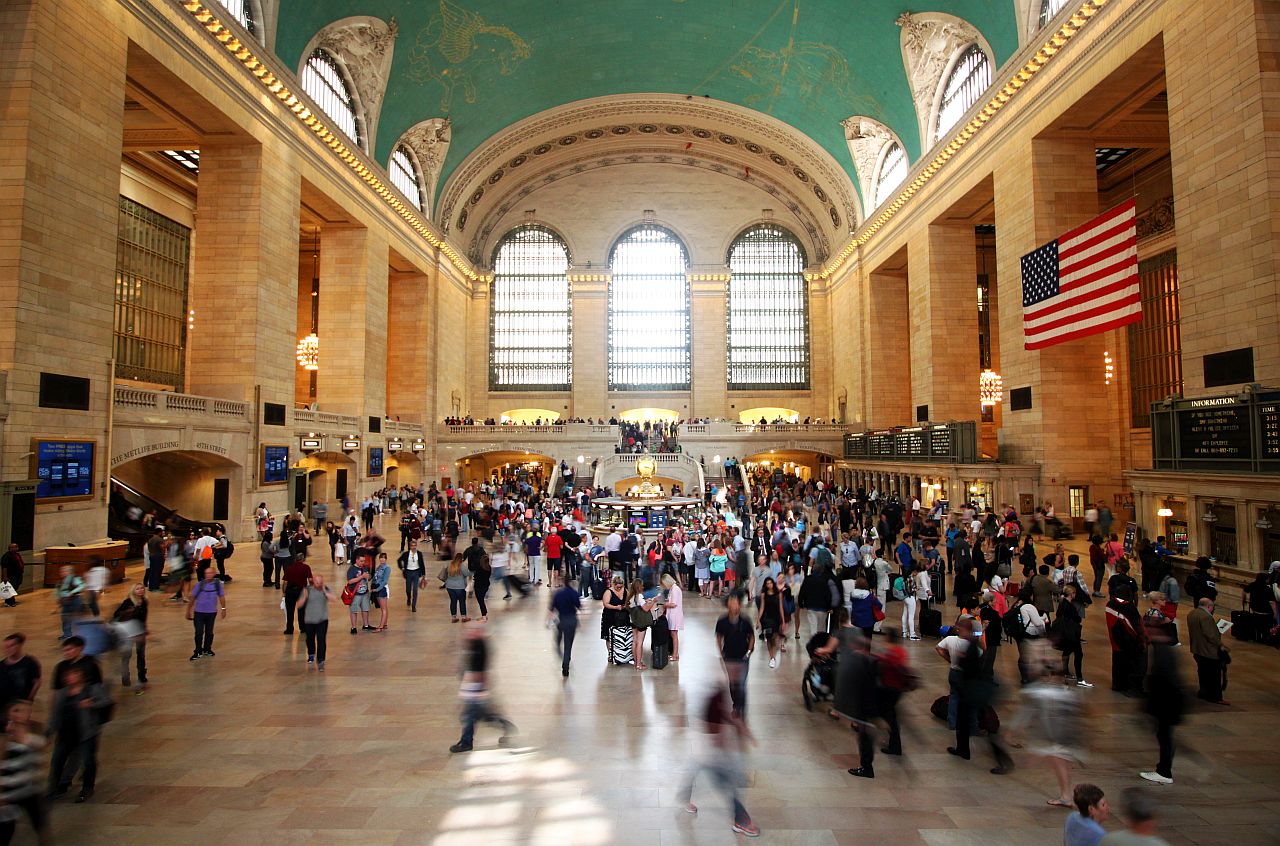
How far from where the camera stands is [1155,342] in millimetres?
22016

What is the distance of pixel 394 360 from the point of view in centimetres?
3219

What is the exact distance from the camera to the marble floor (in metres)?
4.32

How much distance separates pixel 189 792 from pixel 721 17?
28.5 metres

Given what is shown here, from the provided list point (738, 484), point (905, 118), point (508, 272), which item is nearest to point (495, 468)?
point (508, 272)

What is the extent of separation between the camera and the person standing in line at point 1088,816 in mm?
3123

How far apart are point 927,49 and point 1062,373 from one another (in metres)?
12.3

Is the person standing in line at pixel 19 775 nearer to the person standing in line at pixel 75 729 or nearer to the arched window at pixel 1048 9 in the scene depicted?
the person standing in line at pixel 75 729

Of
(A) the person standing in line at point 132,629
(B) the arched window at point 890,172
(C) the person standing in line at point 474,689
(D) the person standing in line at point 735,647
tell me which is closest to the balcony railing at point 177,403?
(A) the person standing in line at point 132,629

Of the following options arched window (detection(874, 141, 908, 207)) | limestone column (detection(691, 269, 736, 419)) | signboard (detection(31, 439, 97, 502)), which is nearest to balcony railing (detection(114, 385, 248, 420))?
signboard (detection(31, 439, 97, 502))

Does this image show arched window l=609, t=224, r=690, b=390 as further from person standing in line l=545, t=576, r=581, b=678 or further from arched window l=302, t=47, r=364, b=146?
person standing in line l=545, t=576, r=581, b=678

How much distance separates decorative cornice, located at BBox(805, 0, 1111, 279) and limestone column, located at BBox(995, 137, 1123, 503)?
1.71m

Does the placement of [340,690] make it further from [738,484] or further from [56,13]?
[738,484]

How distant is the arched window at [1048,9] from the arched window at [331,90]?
19.9 m

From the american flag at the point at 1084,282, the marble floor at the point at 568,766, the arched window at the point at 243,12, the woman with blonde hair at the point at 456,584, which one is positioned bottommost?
the marble floor at the point at 568,766
